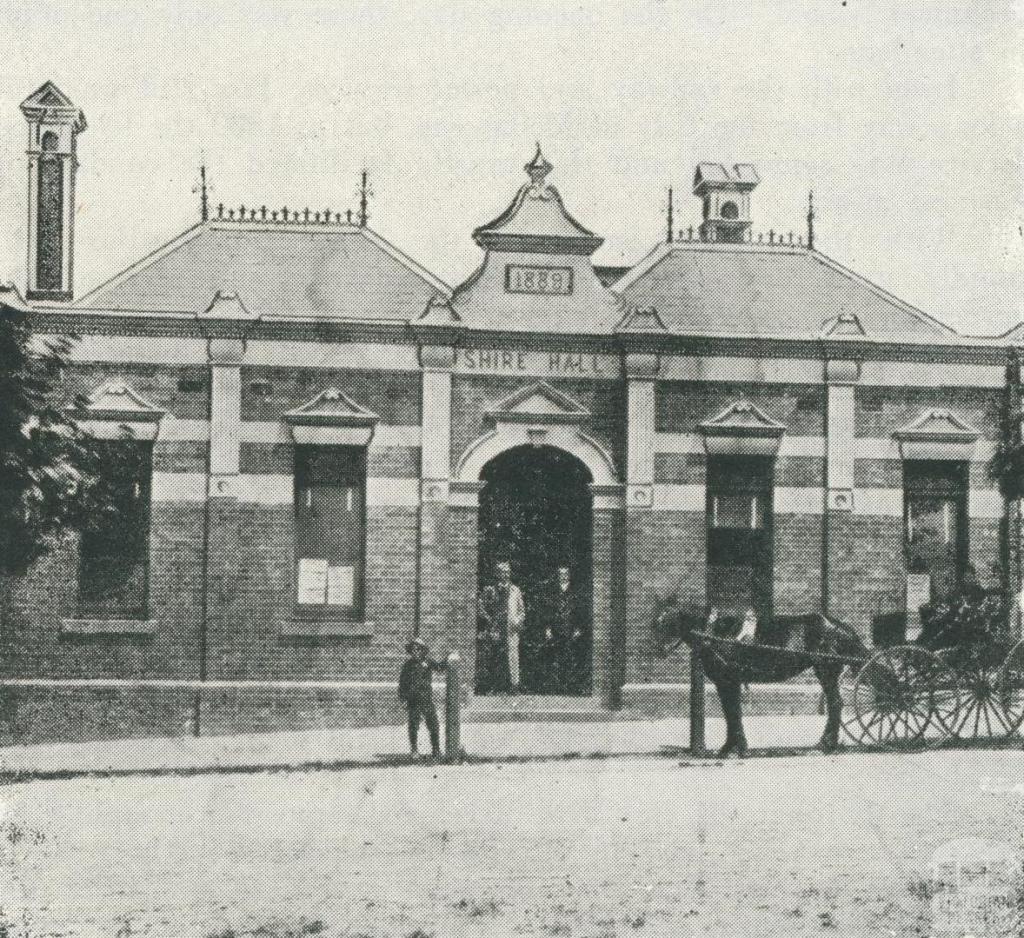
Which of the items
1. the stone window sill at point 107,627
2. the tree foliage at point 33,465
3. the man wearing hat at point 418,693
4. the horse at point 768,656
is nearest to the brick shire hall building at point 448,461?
the stone window sill at point 107,627

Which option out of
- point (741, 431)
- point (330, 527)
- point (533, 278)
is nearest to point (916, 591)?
point (741, 431)

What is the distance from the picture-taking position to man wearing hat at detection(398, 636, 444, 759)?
1459cm

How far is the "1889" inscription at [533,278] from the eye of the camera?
17531 millimetres

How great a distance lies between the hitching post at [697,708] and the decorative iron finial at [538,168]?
5399 mm

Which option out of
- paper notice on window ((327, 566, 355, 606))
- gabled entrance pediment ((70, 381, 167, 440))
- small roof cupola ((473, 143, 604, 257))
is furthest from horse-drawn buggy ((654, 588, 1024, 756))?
gabled entrance pediment ((70, 381, 167, 440))

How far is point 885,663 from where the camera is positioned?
14273 millimetres

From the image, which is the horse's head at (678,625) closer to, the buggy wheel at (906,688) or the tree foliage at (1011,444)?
the buggy wheel at (906,688)

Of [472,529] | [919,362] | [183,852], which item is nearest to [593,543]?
[472,529]

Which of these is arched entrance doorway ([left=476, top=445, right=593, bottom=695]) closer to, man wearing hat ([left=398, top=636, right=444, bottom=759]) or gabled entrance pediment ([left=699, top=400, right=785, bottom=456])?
gabled entrance pediment ([left=699, top=400, right=785, bottom=456])

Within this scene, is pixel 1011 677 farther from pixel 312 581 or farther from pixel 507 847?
pixel 312 581

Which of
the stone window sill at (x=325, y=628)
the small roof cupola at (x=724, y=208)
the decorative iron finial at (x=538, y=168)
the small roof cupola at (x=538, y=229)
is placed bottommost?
the stone window sill at (x=325, y=628)

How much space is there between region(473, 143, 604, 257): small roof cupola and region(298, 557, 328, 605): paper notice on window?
4.31m

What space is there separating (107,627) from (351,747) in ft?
11.3

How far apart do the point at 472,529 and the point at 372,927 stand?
968cm
